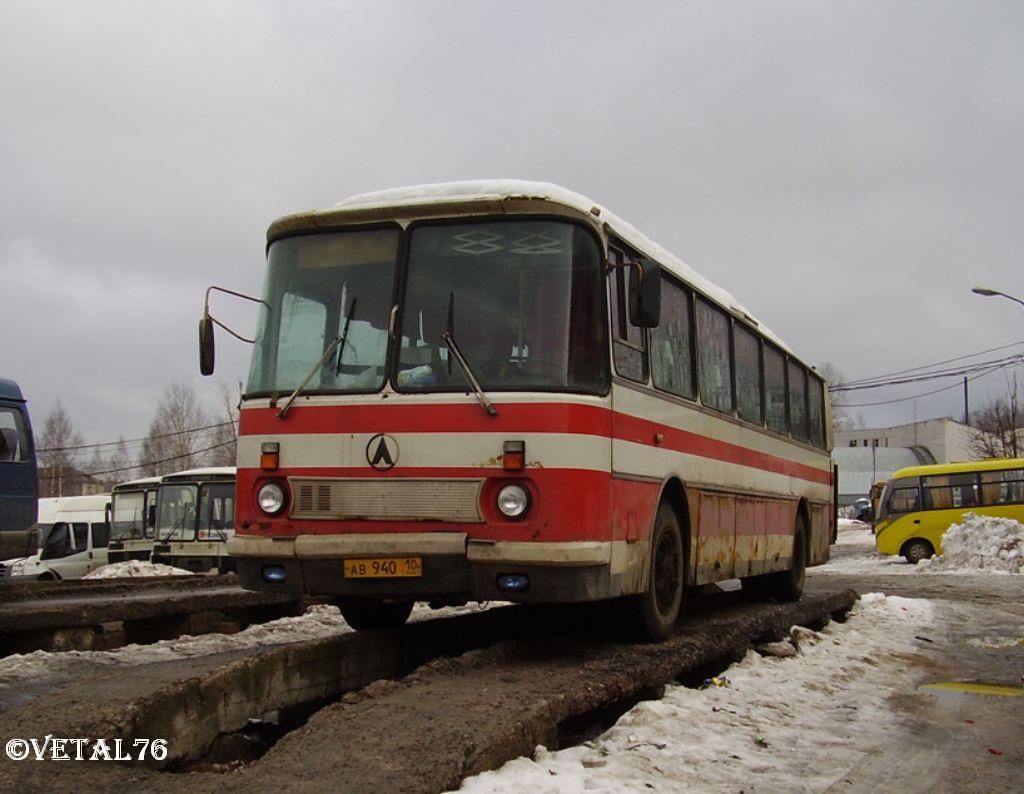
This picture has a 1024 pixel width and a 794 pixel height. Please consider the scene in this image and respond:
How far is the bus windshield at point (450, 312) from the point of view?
7203 mm

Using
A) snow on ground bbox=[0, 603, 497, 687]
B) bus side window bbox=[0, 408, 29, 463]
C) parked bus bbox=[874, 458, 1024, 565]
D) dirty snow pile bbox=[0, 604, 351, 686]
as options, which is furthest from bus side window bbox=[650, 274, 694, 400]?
parked bus bbox=[874, 458, 1024, 565]

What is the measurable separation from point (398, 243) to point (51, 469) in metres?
102

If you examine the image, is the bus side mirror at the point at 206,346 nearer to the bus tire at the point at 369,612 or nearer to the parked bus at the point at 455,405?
the parked bus at the point at 455,405

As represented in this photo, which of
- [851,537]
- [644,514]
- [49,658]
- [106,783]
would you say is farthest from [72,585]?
[851,537]

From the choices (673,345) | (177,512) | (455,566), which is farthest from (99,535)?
(455,566)

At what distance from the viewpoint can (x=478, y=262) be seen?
741 cm

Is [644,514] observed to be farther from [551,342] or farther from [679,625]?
[679,625]

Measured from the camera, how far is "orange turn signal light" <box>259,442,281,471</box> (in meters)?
7.51

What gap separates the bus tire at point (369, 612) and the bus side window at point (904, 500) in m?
25.6

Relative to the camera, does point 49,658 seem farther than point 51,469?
No

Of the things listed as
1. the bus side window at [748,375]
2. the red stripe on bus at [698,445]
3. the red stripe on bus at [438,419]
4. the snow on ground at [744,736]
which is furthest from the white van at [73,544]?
the snow on ground at [744,736]

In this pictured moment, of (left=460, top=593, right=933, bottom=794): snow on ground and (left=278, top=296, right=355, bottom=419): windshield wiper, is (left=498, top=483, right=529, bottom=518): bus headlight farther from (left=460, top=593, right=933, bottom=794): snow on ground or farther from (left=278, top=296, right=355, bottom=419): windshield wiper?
(left=278, top=296, right=355, bottom=419): windshield wiper

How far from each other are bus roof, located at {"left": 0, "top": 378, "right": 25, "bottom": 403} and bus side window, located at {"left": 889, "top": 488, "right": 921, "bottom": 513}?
2449 centimetres

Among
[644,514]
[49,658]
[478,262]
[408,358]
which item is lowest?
[49,658]
